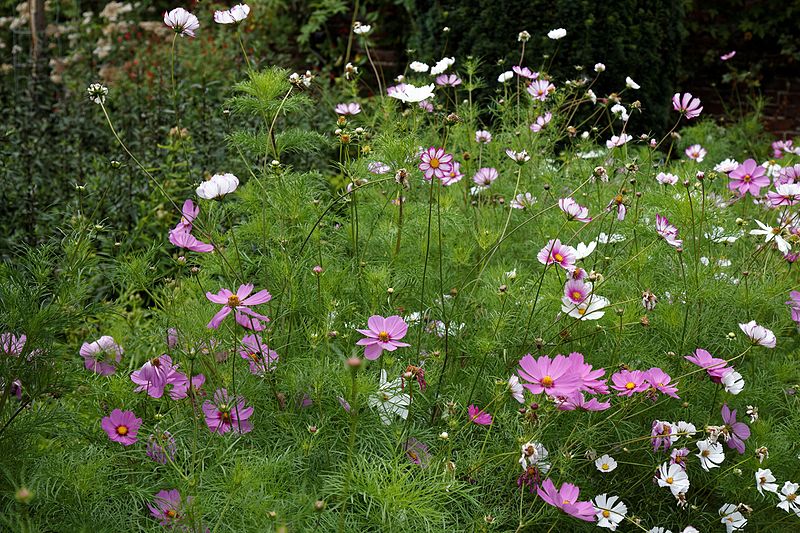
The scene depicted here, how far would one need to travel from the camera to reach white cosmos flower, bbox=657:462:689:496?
1478 mm

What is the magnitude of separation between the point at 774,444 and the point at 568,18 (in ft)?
9.96

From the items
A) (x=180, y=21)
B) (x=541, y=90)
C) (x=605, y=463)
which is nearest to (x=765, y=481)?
(x=605, y=463)

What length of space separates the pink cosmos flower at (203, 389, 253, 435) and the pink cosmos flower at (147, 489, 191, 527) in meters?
0.13

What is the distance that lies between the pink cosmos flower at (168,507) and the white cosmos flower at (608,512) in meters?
0.69

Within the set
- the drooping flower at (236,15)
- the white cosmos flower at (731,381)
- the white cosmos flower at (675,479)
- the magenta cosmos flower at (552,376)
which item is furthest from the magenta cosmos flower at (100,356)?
the white cosmos flower at (731,381)

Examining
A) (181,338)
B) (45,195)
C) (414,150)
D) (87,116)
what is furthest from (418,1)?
(181,338)

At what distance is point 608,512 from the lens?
4.69ft

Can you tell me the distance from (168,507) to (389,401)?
432 mm

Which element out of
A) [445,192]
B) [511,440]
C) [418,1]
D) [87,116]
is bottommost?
[87,116]

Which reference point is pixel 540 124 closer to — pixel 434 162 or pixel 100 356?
pixel 434 162

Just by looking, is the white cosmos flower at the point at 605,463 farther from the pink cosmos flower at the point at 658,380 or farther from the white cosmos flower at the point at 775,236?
the white cosmos flower at the point at 775,236

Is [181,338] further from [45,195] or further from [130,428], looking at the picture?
[45,195]

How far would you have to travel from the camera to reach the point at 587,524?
5.04 feet

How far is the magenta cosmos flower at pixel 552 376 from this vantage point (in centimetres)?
136
